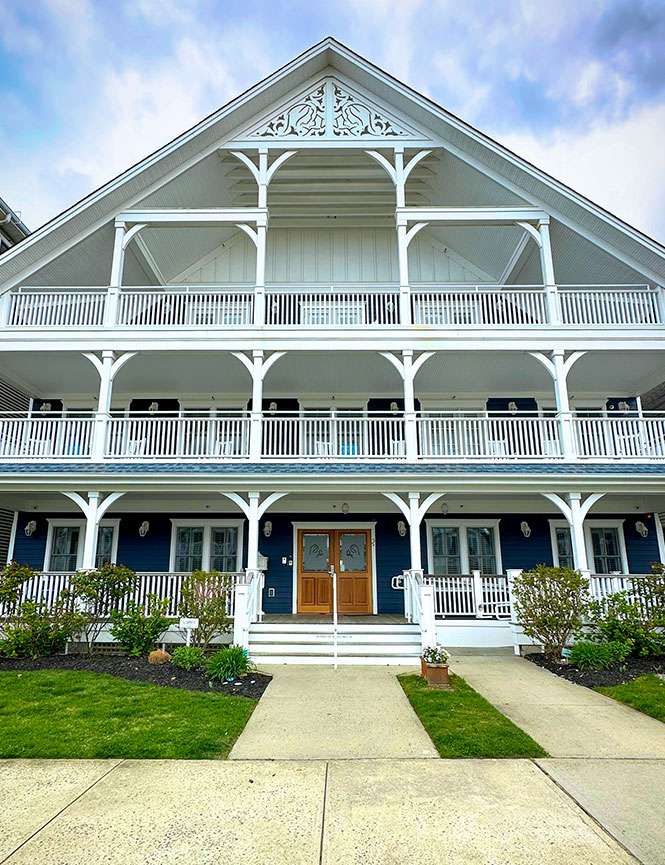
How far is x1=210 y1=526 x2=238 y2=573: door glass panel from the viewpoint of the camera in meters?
13.4

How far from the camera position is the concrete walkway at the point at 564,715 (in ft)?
17.6

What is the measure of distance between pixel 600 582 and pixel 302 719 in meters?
6.99

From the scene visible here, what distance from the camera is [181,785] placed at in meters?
4.32

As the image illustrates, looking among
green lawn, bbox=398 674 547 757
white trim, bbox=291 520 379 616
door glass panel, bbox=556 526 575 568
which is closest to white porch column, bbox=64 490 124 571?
white trim, bbox=291 520 379 616

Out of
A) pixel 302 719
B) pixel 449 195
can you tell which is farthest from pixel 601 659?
pixel 449 195

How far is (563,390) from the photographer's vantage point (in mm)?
11883

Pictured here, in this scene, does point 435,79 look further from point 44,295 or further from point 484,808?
point 484,808

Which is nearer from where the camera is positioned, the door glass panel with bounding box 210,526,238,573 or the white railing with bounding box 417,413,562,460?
the white railing with bounding box 417,413,562,460

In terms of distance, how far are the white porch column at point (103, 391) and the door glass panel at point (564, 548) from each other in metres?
11.1

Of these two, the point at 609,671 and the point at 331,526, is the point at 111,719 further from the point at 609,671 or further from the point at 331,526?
the point at 331,526

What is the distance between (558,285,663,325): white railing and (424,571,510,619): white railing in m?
6.27

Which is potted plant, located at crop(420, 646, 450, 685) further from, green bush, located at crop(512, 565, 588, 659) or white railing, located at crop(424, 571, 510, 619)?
white railing, located at crop(424, 571, 510, 619)

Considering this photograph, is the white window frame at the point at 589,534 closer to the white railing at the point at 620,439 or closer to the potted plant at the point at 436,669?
the white railing at the point at 620,439

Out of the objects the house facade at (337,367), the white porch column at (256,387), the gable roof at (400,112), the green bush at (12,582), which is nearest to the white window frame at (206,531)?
the house facade at (337,367)
